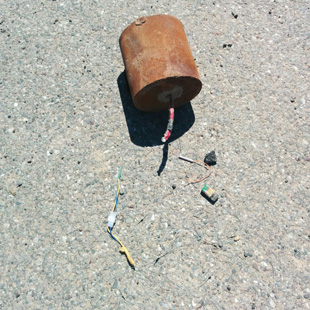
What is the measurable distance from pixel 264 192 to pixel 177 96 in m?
1.13

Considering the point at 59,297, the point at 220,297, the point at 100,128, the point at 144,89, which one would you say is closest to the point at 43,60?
the point at 100,128

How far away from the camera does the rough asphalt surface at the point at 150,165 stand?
2.39m

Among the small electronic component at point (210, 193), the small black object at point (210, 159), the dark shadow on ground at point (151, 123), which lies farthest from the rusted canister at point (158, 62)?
the small electronic component at point (210, 193)

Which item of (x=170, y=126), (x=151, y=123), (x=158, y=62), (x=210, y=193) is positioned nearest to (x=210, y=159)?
(x=210, y=193)

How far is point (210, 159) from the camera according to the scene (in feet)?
9.02

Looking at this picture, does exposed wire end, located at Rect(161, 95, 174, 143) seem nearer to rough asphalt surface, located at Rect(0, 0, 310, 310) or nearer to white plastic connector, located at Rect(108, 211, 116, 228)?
rough asphalt surface, located at Rect(0, 0, 310, 310)

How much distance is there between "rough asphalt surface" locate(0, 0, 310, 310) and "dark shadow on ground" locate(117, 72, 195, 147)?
11 mm

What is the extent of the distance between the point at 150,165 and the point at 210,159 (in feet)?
1.75

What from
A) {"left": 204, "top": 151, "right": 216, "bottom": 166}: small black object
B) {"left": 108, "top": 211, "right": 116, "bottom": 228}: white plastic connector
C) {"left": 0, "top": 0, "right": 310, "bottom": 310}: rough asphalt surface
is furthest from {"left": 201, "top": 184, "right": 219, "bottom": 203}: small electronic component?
{"left": 108, "top": 211, "right": 116, "bottom": 228}: white plastic connector

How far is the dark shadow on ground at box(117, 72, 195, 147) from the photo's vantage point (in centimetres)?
284

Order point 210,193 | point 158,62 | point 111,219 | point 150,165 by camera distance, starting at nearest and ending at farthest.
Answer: point 158,62, point 111,219, point 210,193, point 150,165

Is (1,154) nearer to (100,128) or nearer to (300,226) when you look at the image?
(100,128)

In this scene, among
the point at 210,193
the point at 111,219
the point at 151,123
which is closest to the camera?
the point at 111,219

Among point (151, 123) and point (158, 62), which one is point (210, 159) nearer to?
point (151, 123)
